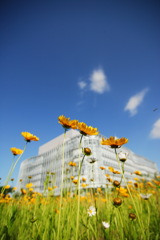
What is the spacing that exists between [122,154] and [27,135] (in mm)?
705

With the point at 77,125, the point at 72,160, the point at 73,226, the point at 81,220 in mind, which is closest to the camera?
the point at 77,125

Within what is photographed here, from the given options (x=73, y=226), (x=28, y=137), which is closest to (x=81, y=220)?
(x=73, y=226)

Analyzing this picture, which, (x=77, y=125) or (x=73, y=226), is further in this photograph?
(x=73, y=226)

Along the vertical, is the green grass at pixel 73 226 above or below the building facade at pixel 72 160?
below

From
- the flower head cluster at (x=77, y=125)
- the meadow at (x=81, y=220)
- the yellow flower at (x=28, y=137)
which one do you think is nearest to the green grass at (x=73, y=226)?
the meadow at (x=81, y=220)

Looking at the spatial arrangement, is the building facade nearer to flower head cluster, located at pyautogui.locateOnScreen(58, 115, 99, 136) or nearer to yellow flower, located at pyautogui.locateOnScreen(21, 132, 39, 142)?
yellow flower, located at pyautogui.locateOnScreen(21, 132, 39, 142)

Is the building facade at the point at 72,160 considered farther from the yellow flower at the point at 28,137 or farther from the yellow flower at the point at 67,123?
the yellow flower at the point at 67,123

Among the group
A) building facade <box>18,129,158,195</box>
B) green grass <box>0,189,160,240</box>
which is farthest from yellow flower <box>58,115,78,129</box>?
building facade <box>18,129,158,195</box>

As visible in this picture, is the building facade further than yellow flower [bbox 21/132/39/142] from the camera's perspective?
Yes

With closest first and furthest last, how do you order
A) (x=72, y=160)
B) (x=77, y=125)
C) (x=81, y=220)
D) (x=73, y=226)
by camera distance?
(x=77, y=125) < (x=73, y=226) < (x=81, y=220) < (x=72, y=160)

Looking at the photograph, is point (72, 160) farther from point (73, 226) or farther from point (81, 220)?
point (73, 226)

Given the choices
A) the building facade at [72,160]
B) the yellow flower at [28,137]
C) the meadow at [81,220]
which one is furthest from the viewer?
the building facade at [72,160]

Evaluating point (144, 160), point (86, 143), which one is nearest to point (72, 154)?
point (86, 143)

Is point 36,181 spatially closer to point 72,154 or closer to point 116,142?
point 72,154
